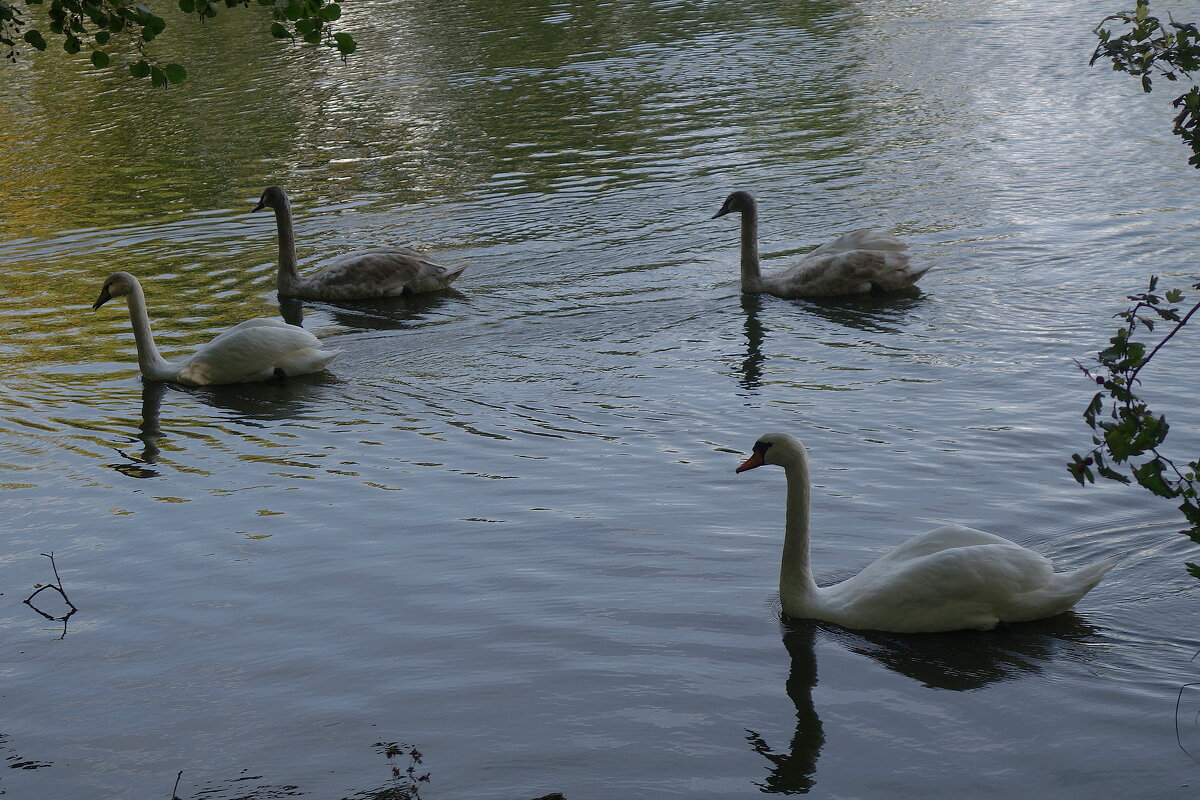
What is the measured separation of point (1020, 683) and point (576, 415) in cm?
542

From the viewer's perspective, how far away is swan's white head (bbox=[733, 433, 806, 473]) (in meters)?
8.22

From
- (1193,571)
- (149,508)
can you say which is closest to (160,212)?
(149,508)

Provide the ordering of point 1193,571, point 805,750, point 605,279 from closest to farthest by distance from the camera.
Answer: point 1193,571 < point 805,750 < point 605,279

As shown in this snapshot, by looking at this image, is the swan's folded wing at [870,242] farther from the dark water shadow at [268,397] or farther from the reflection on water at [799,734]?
the reflection on water at [799,734]

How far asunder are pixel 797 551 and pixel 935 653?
0.98 m

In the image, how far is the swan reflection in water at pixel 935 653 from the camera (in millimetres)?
7176

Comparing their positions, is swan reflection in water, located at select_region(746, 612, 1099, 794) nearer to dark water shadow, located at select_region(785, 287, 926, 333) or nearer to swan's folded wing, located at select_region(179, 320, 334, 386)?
dark water shadow, located at select_region(785, 287, 926, 333)

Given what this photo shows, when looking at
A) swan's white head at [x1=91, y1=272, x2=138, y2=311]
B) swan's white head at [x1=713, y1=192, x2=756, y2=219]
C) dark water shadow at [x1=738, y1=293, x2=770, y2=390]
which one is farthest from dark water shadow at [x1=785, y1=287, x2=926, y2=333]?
swan's white head at [x1=91, y1=272, x2=138, y2=311]

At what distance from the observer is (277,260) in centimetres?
1881

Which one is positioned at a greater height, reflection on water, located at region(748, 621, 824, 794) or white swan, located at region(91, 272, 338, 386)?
white swan, located at region(91, 272, 338, 386)

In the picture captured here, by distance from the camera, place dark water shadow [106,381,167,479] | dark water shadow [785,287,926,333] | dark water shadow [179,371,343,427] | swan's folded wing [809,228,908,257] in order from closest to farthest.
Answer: dark water shadow [106,381,167,479] < dark water shadow [179,371,343,427] < dark water shadow [785,287,926,333] < swan's folded wing [809,228,908,257]

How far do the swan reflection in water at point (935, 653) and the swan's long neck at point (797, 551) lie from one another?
0.45 ft

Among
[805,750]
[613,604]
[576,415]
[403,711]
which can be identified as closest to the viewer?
[805,750]

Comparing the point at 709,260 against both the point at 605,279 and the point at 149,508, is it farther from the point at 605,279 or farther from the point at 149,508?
the point at 149,508
